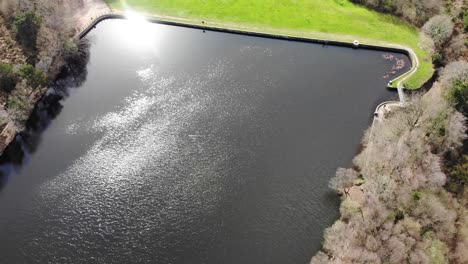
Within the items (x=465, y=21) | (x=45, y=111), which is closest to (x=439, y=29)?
(x=465, y=21)

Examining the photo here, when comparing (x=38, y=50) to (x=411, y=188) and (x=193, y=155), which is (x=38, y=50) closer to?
(x=193, y=155)

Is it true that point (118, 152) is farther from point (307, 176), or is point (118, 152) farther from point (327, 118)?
point (327, 118)

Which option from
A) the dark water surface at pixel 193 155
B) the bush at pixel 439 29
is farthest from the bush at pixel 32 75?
the bush at pixel 439 29

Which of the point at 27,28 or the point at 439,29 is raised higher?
the point at 439,29

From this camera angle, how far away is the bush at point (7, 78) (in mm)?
73500

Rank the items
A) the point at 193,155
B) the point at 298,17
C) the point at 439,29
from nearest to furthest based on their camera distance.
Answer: the point at 193,155 < the point at 439,29 < the point at 298,17

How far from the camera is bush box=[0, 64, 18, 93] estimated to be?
241 feet

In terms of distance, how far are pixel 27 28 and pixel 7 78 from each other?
565 inches

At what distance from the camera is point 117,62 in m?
85.1

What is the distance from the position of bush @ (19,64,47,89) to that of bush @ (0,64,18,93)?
1808 mm

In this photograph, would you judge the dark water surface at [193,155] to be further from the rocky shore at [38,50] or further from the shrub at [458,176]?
the shrub at [458,176]

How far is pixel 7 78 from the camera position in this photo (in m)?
73.7

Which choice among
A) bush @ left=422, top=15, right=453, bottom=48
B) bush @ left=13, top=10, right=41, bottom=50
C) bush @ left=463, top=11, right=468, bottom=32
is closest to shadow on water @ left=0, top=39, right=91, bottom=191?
bush @ left=13, top=10, right=41, bottom=50

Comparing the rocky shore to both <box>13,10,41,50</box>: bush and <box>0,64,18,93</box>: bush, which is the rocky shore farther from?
<box>13,10,41,50</box>: bush
